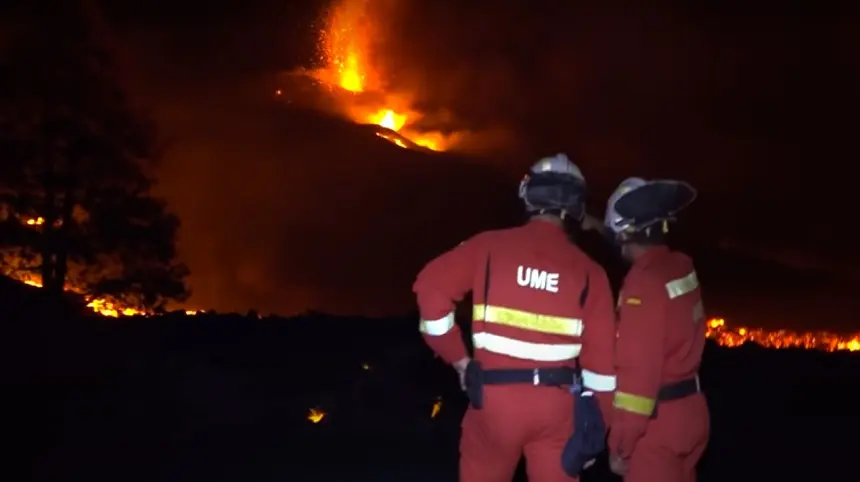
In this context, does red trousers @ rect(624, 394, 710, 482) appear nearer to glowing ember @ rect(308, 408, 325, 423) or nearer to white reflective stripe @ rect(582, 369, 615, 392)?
white reflective stripe @ rect(582, 369, 615, 392)

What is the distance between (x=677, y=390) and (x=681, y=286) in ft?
1.70

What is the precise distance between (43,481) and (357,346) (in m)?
6.83

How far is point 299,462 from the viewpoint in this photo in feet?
32.2

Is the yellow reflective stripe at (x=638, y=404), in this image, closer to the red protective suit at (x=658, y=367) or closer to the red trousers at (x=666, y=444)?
the red protective suit at (x=658, y=367)

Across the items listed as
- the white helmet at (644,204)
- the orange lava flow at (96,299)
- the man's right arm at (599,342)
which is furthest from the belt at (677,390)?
the orange lava flow at (96,299)

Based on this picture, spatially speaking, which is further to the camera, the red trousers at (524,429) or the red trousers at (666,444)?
the red trousers at (666,444)

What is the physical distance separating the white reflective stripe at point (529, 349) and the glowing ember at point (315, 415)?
635 centimetres

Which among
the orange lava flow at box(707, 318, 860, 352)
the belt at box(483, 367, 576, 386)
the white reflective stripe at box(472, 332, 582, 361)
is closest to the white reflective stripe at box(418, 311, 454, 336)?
the white reflective stripe at box(472, 332, 582, 361)

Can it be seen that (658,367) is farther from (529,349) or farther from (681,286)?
(529,349)

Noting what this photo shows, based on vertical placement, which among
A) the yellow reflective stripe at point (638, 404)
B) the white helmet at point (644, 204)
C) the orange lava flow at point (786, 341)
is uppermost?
the orange lava flow at point (786, 341)

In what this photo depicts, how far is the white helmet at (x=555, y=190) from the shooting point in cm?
553

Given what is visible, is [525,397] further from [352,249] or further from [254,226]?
[352,249]

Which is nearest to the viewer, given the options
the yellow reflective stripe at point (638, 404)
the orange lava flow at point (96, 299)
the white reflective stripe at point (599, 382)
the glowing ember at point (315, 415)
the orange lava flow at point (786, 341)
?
the yellow reflective stripe at point (638, 404)

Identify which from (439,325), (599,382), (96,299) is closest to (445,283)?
(439,325)
